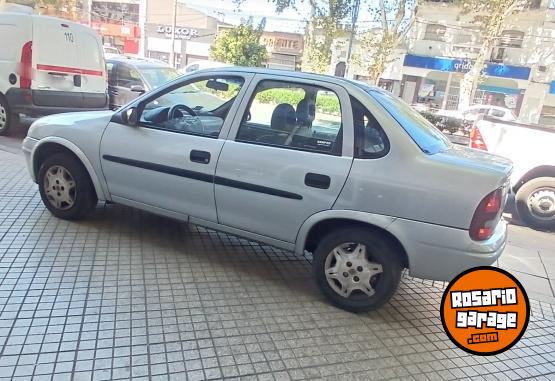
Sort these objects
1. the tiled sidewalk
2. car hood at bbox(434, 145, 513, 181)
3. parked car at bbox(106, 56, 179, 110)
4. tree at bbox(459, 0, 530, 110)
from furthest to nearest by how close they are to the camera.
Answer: tree at bbox(459, 0, 530, 110), parked car at bbox(106, 56, 179, 110), car hood at bbox(434, 145, 513, 181), the tiled sidewalk

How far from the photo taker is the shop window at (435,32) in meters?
27.5

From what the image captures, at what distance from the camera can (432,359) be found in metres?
2.84

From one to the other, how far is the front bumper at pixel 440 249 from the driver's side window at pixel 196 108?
5.49ft

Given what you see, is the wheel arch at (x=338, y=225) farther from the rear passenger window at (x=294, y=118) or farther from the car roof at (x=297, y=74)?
the car roof at (x=297, y=74)

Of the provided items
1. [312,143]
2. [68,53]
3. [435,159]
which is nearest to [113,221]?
[312,143]

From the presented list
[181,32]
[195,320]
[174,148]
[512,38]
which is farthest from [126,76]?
[181,32]

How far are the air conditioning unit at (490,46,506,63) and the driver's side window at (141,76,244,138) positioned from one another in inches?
1082

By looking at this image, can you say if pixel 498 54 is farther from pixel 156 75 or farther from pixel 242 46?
pixel 156 75

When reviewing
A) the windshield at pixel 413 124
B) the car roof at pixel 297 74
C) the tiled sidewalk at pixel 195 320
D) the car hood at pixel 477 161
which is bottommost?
the tiled sidewalk at pixel 195 320

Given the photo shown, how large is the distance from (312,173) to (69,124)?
8.12 ft

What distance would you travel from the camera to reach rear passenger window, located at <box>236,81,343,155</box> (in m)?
3.21

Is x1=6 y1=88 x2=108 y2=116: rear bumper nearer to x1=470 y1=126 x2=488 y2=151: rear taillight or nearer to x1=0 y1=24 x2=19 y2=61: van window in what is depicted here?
x1=0 y1=24 x2=19 y2=61: van window

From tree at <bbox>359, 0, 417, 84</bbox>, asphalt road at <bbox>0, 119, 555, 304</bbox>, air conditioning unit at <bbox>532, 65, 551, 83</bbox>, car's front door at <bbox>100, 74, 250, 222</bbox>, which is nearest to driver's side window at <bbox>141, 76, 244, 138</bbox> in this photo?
car's front door at <bbox>100, 74, 250, 222</bbox>

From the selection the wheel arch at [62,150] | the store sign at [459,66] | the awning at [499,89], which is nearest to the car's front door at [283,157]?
the wheel arch at [62,150]
